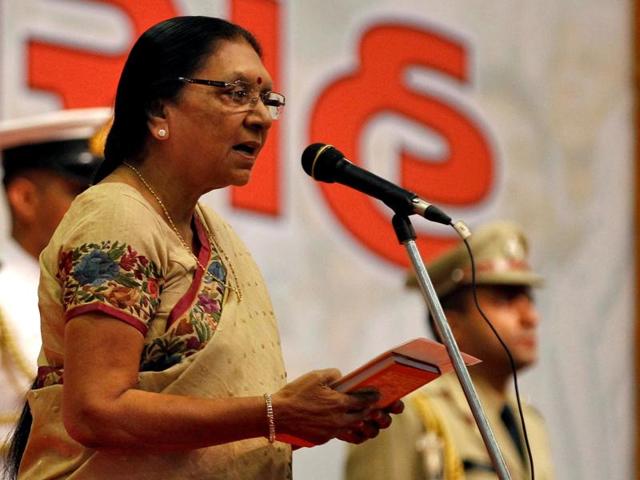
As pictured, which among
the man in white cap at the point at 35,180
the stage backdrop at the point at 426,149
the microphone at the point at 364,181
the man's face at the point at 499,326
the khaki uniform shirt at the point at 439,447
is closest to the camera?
the microphone at the point at 364,181

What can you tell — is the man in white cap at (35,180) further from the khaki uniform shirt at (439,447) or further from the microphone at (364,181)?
the microphone at (364,181)

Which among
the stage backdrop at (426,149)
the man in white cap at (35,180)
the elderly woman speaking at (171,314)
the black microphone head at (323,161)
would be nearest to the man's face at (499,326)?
A: the stage backdrop at (426,149)

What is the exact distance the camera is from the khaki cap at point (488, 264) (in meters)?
3.37

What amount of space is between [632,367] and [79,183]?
2.06m

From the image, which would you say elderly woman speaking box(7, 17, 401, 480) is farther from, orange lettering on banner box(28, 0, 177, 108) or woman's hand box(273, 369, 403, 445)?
orange lettering on banner box(28, 0, 177, 108)

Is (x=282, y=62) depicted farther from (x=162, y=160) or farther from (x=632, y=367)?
(x=162, y=160)

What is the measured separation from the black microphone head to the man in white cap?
1.41 meters

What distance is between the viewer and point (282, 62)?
3.76 m

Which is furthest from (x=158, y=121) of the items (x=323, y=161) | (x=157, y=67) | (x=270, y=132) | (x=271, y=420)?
(x=270, y=132)

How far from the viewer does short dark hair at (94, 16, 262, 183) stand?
1792 millimetres

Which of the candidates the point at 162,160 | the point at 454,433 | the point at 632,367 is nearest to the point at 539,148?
the point at 632,367

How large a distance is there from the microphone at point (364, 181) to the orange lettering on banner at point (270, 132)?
1.83 metres

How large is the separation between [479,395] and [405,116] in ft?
3.62

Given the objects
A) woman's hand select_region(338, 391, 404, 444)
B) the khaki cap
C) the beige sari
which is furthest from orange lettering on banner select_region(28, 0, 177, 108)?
woman's hand select_region(338, 391, 404, 444)
